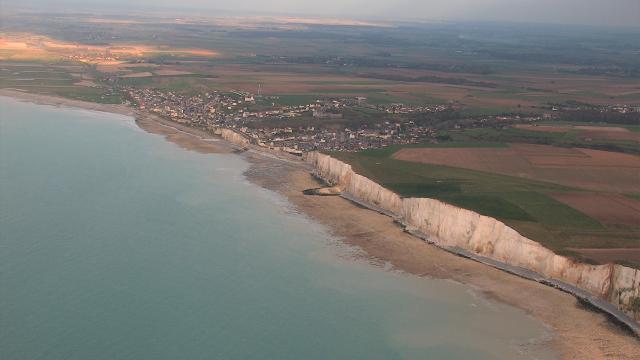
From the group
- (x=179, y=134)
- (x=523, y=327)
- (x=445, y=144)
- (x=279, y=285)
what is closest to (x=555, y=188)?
(x=445, y=144)

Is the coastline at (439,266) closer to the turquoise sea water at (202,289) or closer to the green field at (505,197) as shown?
the turquoise sea water at (202,289)

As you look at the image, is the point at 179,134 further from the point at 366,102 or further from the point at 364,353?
the point at 364,353

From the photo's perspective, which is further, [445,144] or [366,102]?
[366,102]

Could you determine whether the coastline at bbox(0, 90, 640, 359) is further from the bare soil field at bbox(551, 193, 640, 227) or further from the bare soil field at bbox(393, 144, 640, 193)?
the bare soil field at bbox(393, 144, 640, 193)

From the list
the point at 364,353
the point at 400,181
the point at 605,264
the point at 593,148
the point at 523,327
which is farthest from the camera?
the point at 593,148

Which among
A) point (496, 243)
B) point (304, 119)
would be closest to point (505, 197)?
point (496, 243)
